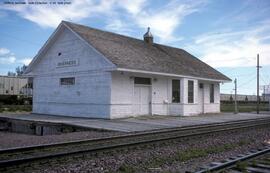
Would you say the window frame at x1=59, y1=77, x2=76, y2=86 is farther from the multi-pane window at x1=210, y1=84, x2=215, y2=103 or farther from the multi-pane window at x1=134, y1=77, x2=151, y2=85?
the multi-pane window at x1=210, y1=84, x2=215, y2=103

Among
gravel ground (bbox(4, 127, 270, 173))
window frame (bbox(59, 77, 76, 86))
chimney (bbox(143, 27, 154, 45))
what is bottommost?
gravel ground (bbox(4, 127, 270, 173))

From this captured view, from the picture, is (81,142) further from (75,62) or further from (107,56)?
(75,62)

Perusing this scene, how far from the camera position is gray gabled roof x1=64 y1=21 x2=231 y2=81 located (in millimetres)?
19664

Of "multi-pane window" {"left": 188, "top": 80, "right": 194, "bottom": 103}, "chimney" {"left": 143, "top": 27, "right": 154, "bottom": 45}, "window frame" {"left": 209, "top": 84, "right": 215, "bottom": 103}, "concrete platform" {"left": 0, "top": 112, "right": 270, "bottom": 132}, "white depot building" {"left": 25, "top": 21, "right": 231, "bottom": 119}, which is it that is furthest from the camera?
"chimney" {"left": 143, "top": 27, "right": 154, "bottom": 45}

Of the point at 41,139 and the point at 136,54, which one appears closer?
the point at 41,139

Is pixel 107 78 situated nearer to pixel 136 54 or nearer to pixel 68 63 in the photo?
pixel 136 54

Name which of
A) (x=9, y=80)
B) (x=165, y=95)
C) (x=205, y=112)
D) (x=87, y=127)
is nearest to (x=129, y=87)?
(x=165, y=95)

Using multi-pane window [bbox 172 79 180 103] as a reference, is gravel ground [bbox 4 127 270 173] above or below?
below

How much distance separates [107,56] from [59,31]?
219 inches

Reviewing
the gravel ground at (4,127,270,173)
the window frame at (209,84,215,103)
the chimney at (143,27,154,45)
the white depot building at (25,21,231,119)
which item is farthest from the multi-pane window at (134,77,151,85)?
the gravel ground at (4,127,270,173)

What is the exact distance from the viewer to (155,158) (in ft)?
26.7

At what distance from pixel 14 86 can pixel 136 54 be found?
2910 centimetres

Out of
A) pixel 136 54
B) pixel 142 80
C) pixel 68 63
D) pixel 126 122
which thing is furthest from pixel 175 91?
pixel 68 63

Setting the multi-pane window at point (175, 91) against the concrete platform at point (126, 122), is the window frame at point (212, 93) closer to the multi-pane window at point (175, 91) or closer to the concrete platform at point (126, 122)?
the multi-pane window at point (175, 91)
